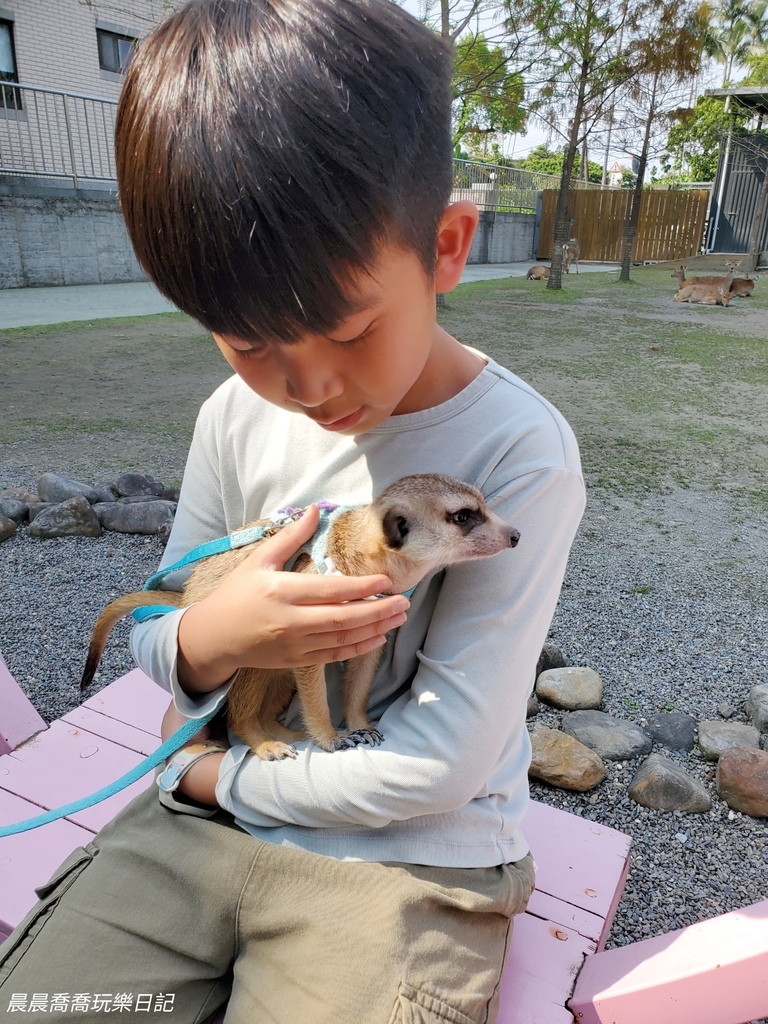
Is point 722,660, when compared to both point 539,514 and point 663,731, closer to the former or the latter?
point 663,731

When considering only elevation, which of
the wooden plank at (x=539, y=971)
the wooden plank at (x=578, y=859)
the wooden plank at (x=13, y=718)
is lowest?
the wooden plank at (x=578, y=859)

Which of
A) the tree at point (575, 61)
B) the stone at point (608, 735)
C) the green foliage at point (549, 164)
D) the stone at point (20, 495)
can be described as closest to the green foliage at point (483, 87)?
the tree at point (575, 61)

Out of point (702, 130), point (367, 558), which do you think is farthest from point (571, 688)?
point (702, 130)

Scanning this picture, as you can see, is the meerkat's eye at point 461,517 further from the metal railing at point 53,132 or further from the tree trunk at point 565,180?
the tree trunk at point 565,180

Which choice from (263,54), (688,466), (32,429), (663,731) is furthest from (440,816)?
(32,429)

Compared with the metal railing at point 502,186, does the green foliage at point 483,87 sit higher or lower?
higher

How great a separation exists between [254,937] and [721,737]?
1945 millimetres

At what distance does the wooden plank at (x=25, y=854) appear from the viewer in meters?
1.47

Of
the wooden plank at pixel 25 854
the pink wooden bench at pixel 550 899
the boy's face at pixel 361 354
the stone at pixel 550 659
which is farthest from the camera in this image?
the stone at pixel 550 659

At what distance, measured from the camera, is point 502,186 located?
80.7 feet

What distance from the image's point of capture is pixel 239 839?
50.4 inches

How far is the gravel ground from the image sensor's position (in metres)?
2.15

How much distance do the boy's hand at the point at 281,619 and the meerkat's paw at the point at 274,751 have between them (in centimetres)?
14

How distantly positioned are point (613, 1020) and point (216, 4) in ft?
5.27
